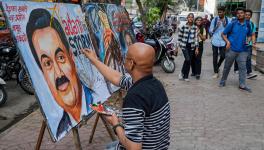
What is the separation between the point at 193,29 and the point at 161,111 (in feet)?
25.5

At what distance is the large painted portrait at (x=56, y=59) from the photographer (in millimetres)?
3328

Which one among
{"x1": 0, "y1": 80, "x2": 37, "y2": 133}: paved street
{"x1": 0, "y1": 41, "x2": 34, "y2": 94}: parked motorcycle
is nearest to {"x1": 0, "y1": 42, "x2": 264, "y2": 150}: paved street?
{"x1": 0, "y1": 80, "x2": 37, "y2": 133}: paved street

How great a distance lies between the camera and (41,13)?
3.64 m

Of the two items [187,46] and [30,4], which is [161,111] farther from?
[187,46]

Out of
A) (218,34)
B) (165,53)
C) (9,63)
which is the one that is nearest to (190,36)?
(218,34)

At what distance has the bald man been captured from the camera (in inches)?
97.5

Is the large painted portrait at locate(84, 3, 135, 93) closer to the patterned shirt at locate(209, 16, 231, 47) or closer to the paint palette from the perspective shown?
the paint palette

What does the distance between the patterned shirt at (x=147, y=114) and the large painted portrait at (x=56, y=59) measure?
101 cm

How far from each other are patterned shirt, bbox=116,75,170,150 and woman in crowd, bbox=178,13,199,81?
7651 millimetres

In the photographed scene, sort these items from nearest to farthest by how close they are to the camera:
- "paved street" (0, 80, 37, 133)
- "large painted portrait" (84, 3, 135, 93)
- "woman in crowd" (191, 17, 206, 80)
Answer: "large painted portrait" (84, 3, 135, 93) → "paved street" (0, 80, 37, 133) → "woman in crowd" (191, 17, 206, 80)

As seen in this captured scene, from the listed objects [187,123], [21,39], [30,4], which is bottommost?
[187,123]

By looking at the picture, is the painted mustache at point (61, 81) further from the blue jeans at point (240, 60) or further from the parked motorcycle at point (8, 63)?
the blue jeans at point (240, 60)

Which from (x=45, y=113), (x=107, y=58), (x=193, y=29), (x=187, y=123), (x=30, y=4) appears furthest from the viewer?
(x=193, y=29)

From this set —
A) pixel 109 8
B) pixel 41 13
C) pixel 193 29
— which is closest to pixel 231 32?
pixel 193 29
